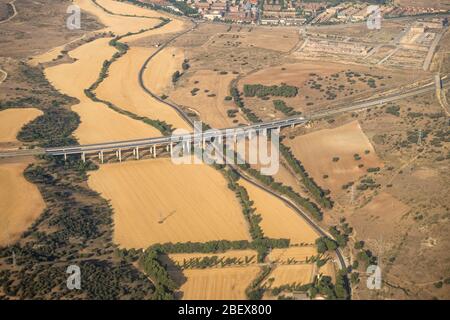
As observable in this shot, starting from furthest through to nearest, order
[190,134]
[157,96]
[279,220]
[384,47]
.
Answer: [384,47], [157,96], [190,134], [279,220]

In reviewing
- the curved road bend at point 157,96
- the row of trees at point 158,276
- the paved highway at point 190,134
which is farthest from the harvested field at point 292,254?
the curved road bend at point 157,96

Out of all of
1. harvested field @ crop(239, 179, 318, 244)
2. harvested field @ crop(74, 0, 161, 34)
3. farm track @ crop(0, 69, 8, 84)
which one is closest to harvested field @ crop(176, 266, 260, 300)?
harvested field @ crop(239, 179, 318, 244)

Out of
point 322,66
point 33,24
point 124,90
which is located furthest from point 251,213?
point 33,24

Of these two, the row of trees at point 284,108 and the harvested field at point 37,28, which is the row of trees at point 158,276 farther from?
the harvested field at point 37,28

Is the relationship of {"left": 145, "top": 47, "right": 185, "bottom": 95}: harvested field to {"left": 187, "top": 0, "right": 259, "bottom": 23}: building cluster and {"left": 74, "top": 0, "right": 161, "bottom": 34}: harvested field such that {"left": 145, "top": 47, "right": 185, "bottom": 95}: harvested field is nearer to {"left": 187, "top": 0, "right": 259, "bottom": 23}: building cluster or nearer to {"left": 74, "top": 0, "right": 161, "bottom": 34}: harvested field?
{"left": 74, "top": 0, "right": 161, "bottom": 34}: harvested field

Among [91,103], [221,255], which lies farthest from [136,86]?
[221,255]

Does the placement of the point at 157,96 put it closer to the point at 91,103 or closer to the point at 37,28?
the point at 91,103
